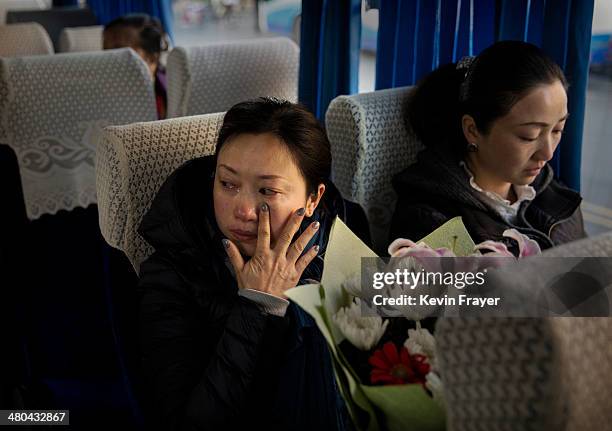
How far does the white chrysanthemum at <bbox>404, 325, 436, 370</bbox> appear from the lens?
76cm

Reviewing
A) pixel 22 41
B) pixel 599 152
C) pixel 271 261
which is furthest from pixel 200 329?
pixel 22 41

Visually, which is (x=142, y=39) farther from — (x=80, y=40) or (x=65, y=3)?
(x=65, y=3)

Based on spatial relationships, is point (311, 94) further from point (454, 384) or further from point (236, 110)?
point (454, 384)

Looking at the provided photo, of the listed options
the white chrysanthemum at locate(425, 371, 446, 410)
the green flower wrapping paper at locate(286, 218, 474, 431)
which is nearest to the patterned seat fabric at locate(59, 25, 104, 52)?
the green flower wrapping paper at locate(286, 218, 474, 431)

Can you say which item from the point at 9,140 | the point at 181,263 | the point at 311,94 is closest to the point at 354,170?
the point at 181,263

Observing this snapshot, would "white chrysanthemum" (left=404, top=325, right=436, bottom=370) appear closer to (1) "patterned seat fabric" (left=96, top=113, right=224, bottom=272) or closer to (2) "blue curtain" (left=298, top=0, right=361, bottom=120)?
(1) "patterned seat fabric" (left=96, top=113, right=224, bottom=272)

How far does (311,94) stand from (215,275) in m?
1.42

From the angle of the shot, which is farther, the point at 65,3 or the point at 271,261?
the point at 65,3

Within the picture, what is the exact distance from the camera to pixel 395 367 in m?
0.76

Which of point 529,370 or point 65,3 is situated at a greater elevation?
point 529,370

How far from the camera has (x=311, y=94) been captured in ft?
8.48

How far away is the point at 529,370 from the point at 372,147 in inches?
48.4

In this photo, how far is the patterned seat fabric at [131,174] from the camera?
1.40 metres

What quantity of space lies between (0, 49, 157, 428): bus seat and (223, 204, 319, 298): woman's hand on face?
95cm
